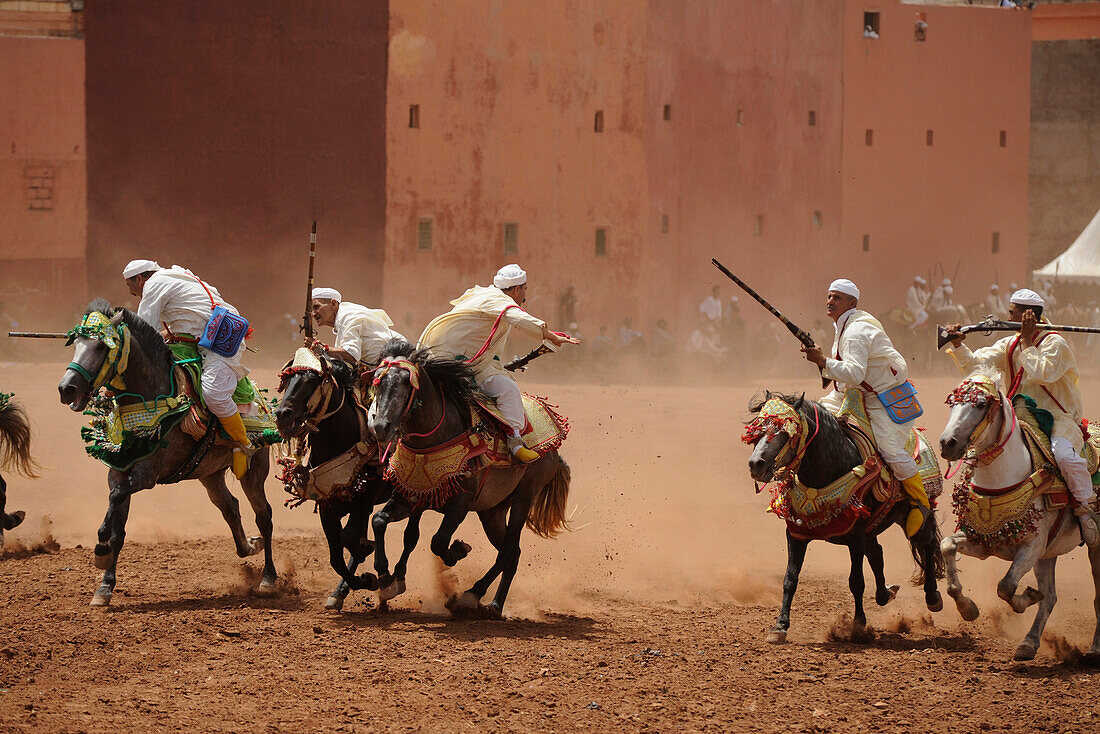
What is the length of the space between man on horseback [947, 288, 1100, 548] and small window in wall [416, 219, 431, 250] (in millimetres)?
18649

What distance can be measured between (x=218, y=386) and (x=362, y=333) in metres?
1.19

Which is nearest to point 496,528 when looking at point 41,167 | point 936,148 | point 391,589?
point 391,589

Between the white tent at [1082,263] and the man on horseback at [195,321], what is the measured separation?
26.3 metres

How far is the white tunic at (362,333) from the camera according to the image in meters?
9.48

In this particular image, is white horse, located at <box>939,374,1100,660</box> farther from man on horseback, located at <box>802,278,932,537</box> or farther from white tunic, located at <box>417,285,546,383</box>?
white tunic, located at <box>417,285,546,383</box>

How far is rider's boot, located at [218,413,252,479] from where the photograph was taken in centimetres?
972

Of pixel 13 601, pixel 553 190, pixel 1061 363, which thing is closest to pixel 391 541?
pixel 13 601

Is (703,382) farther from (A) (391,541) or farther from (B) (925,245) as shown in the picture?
(A) (391,541)

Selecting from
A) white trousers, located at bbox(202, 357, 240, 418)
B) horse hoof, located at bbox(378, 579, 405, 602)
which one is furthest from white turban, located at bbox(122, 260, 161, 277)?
horse hoof, located at bbox(378, 579, 405, 602)

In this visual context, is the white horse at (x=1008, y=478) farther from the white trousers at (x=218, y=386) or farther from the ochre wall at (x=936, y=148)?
the ochre wall at (x=936, y=148)

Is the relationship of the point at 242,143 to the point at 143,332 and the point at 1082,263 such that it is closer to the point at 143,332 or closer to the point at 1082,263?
the point at 143,332

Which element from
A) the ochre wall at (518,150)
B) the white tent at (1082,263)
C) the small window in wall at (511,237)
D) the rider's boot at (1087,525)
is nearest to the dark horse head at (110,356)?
the rider's boot at (1087,525)

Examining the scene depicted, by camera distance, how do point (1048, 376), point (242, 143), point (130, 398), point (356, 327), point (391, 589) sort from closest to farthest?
Result: point (1048, 376) < point (391, 589) < point (130, 398) < point (356, 327) < point (242, 143)

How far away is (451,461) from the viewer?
8570 mm
